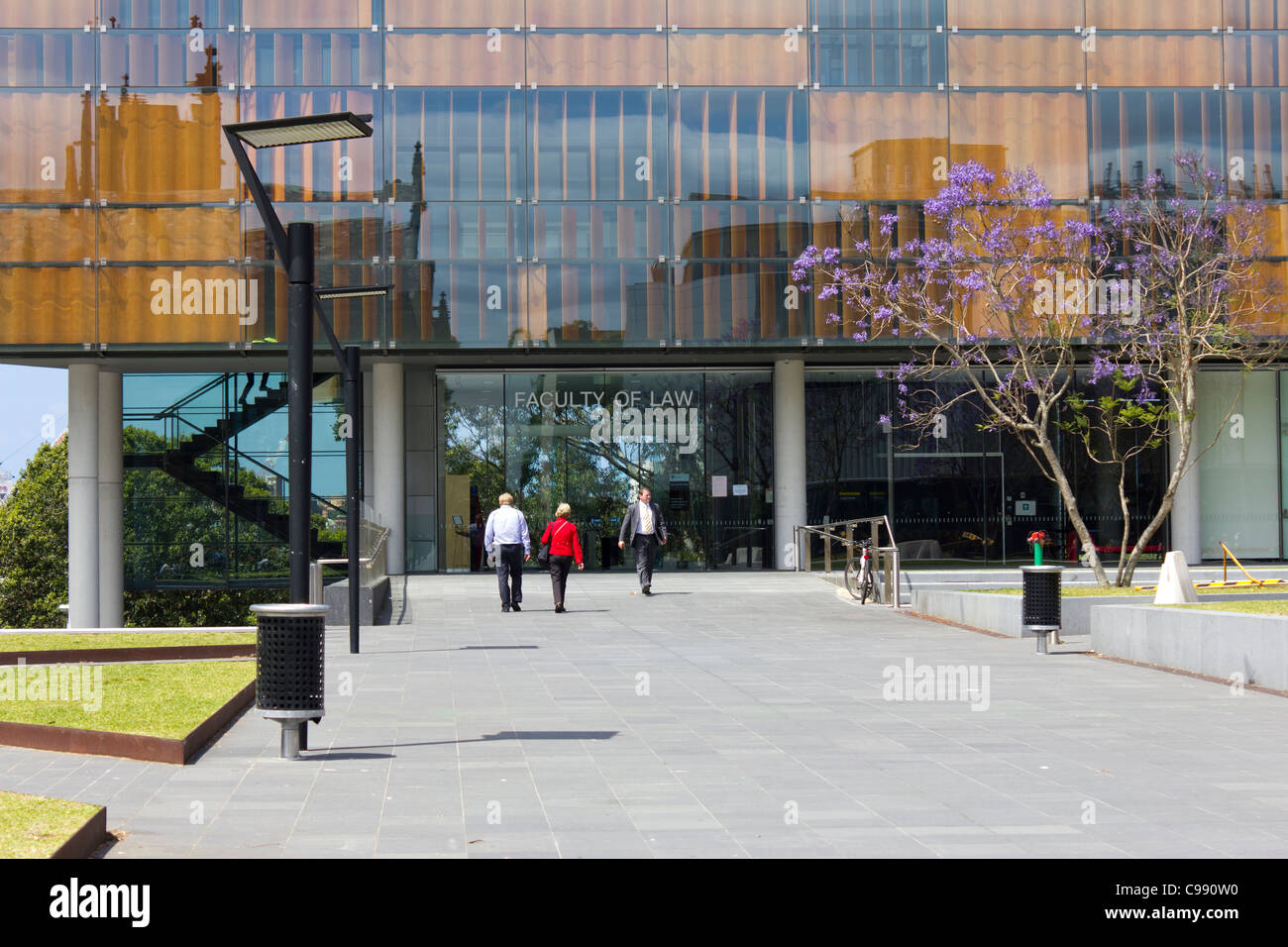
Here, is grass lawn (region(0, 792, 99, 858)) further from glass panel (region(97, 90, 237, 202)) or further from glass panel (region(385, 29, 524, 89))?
glass panel (region(385, 29, 524, 89))

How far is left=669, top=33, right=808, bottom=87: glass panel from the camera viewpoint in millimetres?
32562

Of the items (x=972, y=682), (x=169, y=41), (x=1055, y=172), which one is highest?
(x=169, y=41)

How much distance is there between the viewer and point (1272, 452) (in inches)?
1414

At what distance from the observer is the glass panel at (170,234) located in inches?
1254

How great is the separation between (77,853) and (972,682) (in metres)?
9.03

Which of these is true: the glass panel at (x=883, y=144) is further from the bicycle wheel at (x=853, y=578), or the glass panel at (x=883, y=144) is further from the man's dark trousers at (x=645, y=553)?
the man's dark trousers at (x=645, y=553)

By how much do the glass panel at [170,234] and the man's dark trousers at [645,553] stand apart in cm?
1179

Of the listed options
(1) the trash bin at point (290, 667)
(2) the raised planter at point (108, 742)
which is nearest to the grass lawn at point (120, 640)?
(2) the raised planter at point (108, 742)

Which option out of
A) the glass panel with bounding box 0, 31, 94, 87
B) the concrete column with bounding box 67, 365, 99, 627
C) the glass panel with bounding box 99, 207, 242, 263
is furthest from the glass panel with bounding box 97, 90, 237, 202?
the concrete column with bounding box 67, 365, 99, 627

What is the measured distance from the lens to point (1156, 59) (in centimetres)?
3269

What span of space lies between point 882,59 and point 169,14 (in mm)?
15024

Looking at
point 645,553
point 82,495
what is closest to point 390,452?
point 82,495
